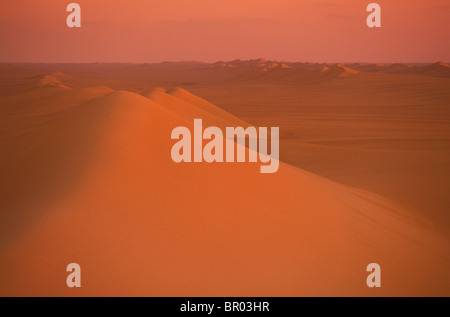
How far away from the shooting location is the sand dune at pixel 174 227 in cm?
326

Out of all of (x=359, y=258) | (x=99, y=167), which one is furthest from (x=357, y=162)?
(x=99, y=167)

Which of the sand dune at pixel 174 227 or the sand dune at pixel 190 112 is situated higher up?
the sand dune at pixel 190 112

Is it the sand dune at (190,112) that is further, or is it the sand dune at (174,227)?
the sand dune at (190,112)

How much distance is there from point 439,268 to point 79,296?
377 cm

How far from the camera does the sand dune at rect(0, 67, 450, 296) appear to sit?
128 inches

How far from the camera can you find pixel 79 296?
3029mm

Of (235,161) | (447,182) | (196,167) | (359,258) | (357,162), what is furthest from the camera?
(357,162)

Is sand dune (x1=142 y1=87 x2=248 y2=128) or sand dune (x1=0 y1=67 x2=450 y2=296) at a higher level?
sand dune (x1=142 y1=87 x2=248 y2=128)

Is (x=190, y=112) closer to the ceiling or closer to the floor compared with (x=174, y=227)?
closer to the ceiling

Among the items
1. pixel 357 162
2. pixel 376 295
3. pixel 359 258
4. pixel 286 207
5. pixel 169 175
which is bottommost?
pixel 376 295

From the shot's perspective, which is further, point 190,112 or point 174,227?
point 190,112

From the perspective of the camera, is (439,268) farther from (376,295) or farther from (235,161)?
(235,161)

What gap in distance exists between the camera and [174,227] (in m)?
3.78

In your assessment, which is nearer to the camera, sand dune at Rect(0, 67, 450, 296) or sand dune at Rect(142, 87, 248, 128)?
sand dune at Rect(0, 67, 450, 296)
